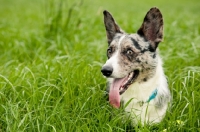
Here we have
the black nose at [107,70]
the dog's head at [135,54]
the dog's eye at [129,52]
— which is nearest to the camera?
the black nose at [107,70]

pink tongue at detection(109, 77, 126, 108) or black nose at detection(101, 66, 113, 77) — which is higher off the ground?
black nose at detection(101, 66, 113, 77)

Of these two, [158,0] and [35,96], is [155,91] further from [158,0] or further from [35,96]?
[158,0]

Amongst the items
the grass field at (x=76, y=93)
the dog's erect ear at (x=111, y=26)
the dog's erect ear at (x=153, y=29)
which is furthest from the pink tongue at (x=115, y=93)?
the dog's erect ear at (x=111, y=26)

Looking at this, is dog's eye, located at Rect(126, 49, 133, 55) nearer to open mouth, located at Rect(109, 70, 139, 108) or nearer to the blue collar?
open mouth, located at Rect(109, 70, 139, 108)

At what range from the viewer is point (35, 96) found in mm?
3574

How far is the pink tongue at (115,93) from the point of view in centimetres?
332

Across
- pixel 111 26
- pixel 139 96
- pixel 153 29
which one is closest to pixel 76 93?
pixel 139 96

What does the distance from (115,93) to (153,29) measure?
81 cm

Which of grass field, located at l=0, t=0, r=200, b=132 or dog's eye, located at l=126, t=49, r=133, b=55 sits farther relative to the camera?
dog's eye, located at l=126, t=49, r=133, b=55

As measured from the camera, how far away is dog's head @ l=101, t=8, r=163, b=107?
330cm

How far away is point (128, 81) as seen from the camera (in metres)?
3.38

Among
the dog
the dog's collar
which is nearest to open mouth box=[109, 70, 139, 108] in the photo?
the dog

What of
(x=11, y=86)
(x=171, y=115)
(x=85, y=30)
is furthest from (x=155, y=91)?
(x=85, y=30)

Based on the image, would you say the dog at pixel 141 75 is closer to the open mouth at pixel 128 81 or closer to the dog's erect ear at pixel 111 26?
the open mouth at pixel 128 81
